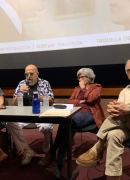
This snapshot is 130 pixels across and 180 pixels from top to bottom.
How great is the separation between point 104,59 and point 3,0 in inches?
65.1

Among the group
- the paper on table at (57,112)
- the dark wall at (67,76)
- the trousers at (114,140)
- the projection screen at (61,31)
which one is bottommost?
the trousers at (114,140)

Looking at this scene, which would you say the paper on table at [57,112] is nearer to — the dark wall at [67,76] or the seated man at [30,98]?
the seated man at [30,98]

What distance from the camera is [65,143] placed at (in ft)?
9.52

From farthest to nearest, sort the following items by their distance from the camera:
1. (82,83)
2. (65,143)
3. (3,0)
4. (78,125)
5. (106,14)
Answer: (3,0)
(106,14)
(82,83)
(78,125)
(65,143)

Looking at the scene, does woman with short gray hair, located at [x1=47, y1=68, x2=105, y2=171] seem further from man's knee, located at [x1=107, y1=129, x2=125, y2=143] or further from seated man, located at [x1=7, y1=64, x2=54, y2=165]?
man's knee, located at [x1=107, y1=129, x2=125, y2=143]

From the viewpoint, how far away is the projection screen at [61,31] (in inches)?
156

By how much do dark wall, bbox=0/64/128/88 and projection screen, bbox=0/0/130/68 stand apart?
0.12 metres

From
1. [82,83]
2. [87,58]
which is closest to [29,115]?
[82,83]

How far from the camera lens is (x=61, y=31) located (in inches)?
165

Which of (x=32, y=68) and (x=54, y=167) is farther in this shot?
(x=32, y=68)

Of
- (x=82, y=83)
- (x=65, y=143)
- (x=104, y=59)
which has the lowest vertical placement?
(x=65, y=143)

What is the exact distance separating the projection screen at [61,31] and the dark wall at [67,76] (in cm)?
12

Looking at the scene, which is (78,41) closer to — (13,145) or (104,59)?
(104,59)

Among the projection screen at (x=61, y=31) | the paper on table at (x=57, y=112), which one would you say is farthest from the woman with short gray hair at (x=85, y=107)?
the projection screen at (x=61, y=31)
